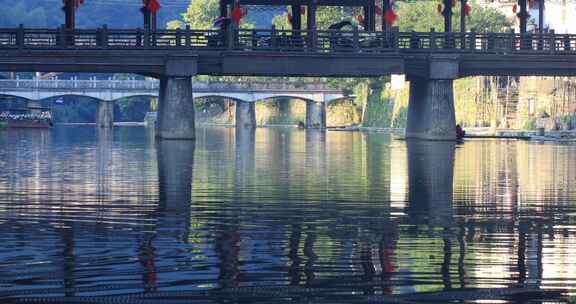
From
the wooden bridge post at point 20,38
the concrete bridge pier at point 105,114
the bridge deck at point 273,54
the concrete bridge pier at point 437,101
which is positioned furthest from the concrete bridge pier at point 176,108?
the concrete bridge pier at point 105,114

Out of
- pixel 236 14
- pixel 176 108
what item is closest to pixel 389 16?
pixel 236 14

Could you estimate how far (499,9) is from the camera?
163 metres

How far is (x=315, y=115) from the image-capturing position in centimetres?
16375

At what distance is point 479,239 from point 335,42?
51.1 m

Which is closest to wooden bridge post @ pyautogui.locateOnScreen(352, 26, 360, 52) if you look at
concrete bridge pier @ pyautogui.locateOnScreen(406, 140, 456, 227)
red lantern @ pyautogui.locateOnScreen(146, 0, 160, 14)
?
concrete bridge pier @ pyautogui.locateOnScreen(406, 140, 456, 227)

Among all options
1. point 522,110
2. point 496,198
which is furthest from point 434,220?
point 522,110

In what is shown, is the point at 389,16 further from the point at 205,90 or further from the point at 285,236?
the point at 205,90

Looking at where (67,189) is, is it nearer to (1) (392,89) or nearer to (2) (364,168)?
(2) (364,168)

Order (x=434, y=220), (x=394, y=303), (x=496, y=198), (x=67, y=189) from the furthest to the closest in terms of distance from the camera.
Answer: (x=67, y=189) < (x=496, y=198) < (x=434, y=220) < (x=394, y=303)

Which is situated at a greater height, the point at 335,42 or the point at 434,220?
the point at 335,42

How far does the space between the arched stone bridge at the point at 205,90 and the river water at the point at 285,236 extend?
117 metres

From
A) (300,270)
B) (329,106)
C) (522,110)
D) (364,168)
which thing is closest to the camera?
(300,270)

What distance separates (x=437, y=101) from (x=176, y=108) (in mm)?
14067

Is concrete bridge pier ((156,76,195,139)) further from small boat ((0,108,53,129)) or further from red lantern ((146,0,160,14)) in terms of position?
small boat ((0,108,53,129))
